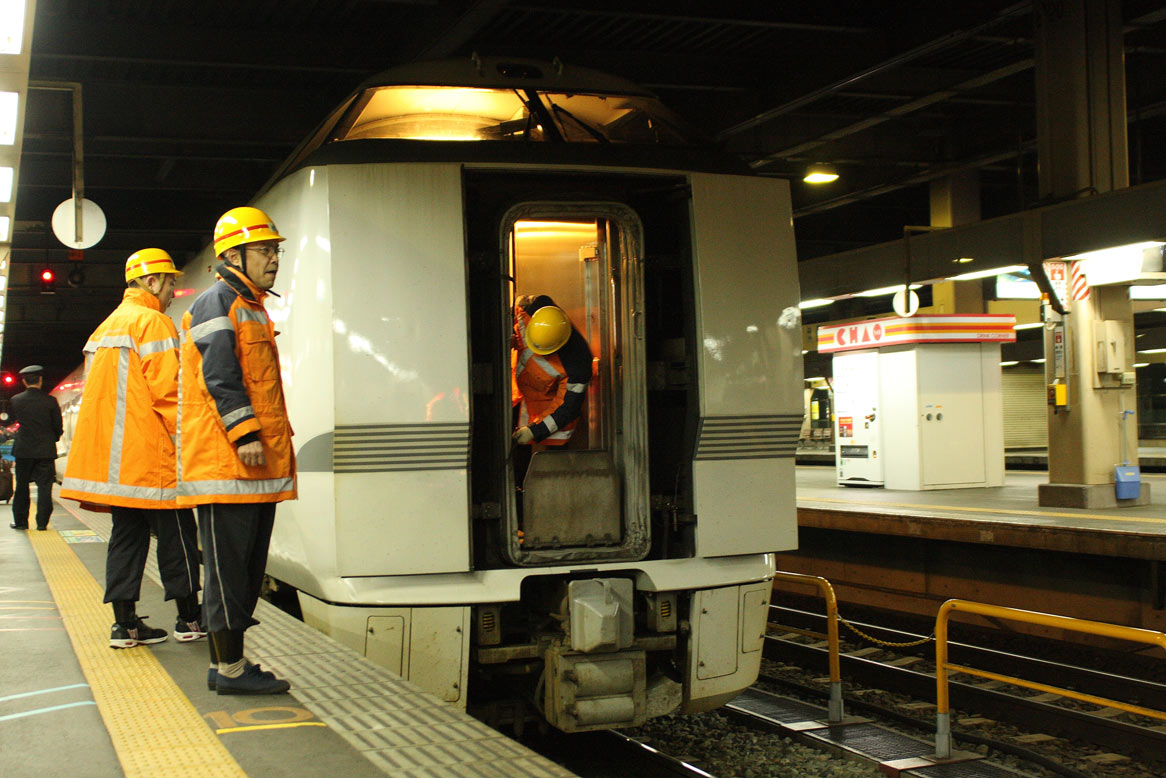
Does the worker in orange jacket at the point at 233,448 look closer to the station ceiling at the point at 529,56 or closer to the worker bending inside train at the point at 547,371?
the worker bending inside train at the point at 547,371

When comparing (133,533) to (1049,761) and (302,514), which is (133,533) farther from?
(1049,761)

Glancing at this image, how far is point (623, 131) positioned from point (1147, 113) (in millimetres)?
10636

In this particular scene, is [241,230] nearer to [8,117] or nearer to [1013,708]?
[8,117]

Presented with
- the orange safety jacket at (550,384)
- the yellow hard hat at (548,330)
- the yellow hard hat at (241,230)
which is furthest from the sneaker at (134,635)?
the yellow hard hat at (548,330)

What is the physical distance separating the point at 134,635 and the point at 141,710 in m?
1.26

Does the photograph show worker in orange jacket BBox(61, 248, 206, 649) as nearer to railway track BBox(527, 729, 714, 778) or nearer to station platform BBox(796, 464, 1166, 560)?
railway track BBox(527, 729, 714, 778)

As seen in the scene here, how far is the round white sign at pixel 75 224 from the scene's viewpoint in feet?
34.3

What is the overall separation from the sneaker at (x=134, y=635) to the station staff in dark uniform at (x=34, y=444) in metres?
7.49

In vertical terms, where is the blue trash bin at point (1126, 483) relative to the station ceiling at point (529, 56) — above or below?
below

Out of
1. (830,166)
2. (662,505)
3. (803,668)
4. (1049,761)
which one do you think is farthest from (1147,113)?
(662,505)

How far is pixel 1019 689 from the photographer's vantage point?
8156mm

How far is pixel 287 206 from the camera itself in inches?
217

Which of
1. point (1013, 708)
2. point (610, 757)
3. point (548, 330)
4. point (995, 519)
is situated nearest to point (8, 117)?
point (548, 330)

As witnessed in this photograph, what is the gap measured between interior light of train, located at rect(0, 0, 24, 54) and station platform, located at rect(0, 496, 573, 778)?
9.29 feet
